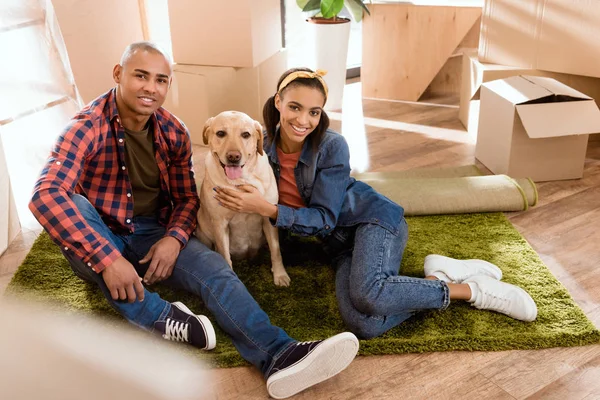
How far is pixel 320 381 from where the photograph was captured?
153 centimetres

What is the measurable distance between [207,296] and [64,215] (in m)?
0.45

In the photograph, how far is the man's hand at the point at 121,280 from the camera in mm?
1559

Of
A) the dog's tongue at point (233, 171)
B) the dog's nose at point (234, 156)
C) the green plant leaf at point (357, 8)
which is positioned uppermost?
the green plant leaf at point (357, 8)

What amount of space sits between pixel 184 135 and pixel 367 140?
171cm

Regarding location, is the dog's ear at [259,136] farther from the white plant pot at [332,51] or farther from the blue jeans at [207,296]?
the white plant pot at [332,51]

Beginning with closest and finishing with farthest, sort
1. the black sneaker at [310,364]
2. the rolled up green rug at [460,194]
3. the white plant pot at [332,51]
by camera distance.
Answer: the black sneaker at [310,364], the rolled up green rug at [460,194], the white plant pot at [332,51]

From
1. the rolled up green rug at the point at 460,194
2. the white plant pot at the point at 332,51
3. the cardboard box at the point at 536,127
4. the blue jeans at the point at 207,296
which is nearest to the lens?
the blue jeans at the point at 207,296

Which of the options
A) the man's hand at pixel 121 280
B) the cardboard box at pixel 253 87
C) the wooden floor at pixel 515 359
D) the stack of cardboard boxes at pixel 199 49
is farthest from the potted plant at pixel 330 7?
the man's hand at pixel 121 280

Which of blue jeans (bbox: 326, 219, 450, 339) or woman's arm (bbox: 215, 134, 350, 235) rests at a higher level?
woman's arm (bbox: 215, 134, 350, 235)

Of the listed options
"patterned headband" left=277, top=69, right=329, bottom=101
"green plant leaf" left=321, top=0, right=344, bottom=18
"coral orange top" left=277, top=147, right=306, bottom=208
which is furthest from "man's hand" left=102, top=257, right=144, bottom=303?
"green plant leaf" left=321, top=0, right=344, bottom=18

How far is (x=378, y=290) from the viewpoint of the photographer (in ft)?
5.59

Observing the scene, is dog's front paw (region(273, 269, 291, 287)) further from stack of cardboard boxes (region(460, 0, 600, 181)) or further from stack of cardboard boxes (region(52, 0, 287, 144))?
stack of cardboard boxes (region(52, 0, 287, 144))

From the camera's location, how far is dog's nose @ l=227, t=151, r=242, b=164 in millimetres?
1724

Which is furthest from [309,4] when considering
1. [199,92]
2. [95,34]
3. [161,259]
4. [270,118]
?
[161,259]
